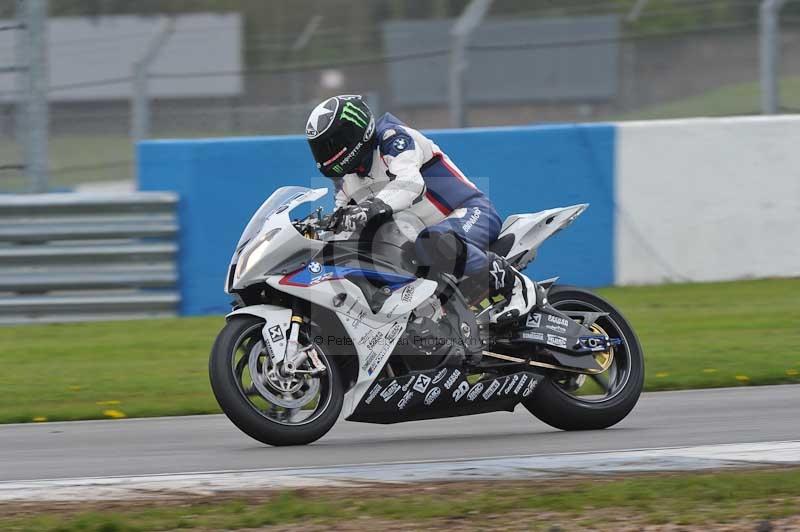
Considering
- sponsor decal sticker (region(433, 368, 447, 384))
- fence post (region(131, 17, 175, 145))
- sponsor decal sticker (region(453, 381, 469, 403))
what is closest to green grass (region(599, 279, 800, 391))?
sponsor decal sticker (region(453, 381, 469, 403))

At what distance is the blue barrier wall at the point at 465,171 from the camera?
11.2m

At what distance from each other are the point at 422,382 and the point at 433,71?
7521 mm

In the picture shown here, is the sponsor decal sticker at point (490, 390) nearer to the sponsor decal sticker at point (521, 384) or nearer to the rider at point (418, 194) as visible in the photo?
the sponsor decal sticker at point (521, 384)

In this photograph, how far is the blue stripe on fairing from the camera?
20.1ft

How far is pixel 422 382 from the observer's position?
6.31 m

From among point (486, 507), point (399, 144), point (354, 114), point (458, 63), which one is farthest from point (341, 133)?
point (458, 63)

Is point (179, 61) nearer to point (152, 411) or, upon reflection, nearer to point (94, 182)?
point (94, 182)

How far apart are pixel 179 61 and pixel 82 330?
3761mm

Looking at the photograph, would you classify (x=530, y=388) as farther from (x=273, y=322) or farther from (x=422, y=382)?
(x=273, y=322)

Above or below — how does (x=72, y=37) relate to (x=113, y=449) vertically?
above

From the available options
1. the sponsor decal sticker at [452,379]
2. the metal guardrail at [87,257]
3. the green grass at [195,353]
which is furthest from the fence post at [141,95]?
the sponsor decal sticker at [452,379]

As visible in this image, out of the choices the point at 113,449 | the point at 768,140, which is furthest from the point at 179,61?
the point at 113,449

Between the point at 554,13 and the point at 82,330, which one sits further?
the point at 554,13

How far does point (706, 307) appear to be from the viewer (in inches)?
439
